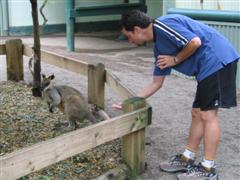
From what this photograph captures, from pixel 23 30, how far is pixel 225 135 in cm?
948

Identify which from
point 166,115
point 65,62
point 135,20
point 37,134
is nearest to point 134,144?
point 135,20

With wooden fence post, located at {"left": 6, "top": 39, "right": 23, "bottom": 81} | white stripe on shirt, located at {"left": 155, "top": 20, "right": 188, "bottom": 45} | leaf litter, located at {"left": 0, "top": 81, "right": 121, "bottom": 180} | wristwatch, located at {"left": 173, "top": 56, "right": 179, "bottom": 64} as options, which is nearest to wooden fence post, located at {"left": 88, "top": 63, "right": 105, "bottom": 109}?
leaf litter, located at {"left": 0, "top": 81, "right": 121, "bottom": 180}

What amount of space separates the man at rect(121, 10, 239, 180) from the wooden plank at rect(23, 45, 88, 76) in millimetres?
2234

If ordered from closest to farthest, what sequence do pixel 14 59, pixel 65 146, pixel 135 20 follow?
1. pixel 65 146
2. pixel 135 20
3. pixel 14 59

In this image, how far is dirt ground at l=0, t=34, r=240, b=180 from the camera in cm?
456

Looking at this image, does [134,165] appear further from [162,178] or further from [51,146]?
[51,146]

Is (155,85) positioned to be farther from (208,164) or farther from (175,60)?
(208,164)

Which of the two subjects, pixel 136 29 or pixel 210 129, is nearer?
pixel 136 29

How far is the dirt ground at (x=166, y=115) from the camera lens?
4562mm

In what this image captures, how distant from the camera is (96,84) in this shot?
593cm

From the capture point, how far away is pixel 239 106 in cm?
656

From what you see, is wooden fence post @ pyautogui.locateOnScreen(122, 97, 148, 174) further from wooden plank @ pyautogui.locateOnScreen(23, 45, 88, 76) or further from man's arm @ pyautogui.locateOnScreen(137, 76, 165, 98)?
wooden plank @ pyautogui.locateOnScreen(23, 45, 88, 76)

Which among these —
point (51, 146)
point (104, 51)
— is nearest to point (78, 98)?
point (51, 146)

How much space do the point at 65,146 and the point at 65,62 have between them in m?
3.16
